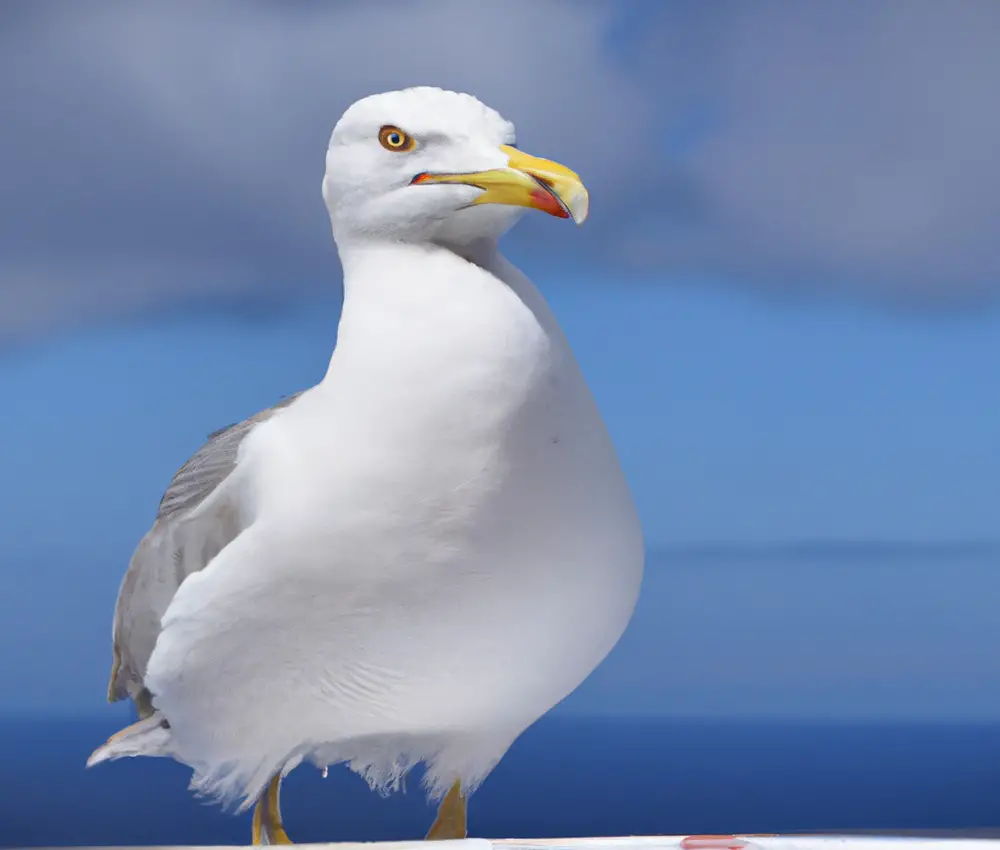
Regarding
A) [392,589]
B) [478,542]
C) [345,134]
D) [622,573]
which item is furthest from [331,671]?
[345,134]

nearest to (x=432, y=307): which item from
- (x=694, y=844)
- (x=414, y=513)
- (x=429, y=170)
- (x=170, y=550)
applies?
(x=429, y=170)

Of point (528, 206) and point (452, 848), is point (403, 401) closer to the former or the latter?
point (528, 206)

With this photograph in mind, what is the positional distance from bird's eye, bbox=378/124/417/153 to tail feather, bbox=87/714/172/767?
1.49 meters

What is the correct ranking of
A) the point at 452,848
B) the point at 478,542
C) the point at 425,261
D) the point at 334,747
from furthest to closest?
1. the point at 334,747
2. the point at 425,261
3. the point at 478,542
4. the point at 452,848

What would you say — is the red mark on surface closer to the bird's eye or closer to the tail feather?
Result: the tail feather

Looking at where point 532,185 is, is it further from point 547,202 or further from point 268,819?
point 268,819

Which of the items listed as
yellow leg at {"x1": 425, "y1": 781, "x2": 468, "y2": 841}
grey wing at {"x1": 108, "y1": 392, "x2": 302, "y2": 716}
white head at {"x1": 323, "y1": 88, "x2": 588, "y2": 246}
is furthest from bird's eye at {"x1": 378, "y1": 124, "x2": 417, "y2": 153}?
yellow leg at {"x1": 425, "y1": 781, "x2": 468, "y2": 841}

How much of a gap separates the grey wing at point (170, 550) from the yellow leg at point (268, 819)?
0.39 m

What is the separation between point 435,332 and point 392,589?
0.54 metres

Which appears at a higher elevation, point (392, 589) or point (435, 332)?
point (435, 332)

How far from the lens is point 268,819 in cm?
338

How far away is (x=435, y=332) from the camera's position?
8.74 ft

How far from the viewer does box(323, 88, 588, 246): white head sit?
2715 millimetres

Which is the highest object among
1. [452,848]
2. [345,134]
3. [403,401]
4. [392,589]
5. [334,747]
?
[345,134]
